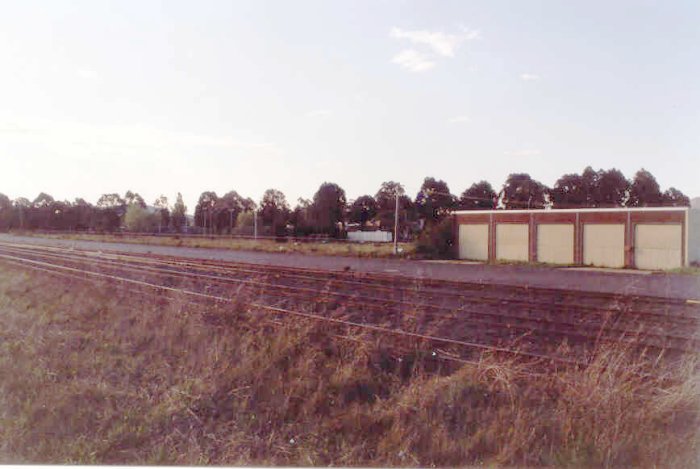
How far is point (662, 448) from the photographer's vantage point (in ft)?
13.9

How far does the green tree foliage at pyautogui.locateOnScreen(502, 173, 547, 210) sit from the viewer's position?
152 ft

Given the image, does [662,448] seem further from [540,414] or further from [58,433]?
[58,433]

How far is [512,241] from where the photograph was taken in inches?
1479

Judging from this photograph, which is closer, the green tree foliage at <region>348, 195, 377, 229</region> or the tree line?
the tree line

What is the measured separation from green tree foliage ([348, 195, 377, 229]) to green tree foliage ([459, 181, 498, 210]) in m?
11.8

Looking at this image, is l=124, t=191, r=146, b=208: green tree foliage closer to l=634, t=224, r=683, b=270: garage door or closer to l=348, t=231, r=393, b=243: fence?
l=348, t=231, r=393, b=243: fence

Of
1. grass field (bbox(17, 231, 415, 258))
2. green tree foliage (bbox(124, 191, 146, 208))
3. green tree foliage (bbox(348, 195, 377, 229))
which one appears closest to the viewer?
green tree foliage (bbox(124, 191, 146, 208))

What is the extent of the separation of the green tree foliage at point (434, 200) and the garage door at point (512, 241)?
8.85m

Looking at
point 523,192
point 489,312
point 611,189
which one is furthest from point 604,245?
point 489,312

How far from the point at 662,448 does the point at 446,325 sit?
6.38 meters

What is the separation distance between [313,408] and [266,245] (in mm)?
41517

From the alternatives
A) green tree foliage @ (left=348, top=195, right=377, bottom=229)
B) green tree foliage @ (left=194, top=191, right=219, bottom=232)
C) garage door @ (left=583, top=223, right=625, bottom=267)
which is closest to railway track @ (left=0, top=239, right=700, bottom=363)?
garage door @ (left=583, top=223, right=625, bottom=267)

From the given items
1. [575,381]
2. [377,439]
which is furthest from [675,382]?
[377,439]

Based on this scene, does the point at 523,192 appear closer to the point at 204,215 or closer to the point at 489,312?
the point at 204,215
